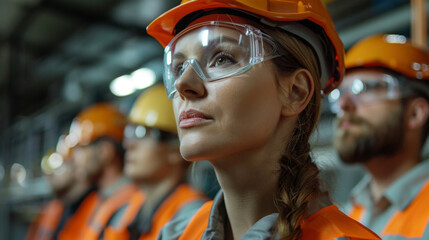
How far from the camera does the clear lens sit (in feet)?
9.29

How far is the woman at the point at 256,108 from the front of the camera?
4.58 ft

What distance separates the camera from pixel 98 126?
5301mm

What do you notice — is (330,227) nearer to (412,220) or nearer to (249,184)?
(249,184)

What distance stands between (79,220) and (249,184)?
15.6ft

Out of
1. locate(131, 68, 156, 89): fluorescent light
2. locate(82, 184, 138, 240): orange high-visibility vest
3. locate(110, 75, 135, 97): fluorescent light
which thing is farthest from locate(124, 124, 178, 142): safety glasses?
locate(110, 75, 135, 97): fluorescent light

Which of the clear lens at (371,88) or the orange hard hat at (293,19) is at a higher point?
the orange hard hat at (293,19)

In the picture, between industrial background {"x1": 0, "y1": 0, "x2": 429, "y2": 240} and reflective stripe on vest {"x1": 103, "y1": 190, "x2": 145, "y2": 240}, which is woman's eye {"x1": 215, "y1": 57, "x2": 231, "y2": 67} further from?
reflective stripe on vest {"x1": 103, "y1": 190, "x2": 145, "y2": 240}

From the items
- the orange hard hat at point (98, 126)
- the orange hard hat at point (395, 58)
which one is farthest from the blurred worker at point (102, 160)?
the orange hard hat at point (395, 58)

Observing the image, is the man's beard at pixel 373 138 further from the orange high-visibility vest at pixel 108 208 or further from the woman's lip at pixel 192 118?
the orange high-visibility vest at pixel 108 208

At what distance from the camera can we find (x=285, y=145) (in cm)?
154

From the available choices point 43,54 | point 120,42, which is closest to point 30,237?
point 120,42

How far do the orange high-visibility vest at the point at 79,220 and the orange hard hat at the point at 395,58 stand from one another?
3929 mm

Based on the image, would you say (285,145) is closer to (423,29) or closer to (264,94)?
(264,94)

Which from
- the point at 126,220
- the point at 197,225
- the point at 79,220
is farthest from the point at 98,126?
the point at 197,225
